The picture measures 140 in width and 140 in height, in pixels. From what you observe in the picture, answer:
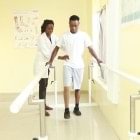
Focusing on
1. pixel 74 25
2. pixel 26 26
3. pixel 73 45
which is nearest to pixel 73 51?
pixel 73 45

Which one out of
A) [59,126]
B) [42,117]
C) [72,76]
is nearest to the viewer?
[42,117]

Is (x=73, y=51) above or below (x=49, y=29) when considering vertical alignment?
below

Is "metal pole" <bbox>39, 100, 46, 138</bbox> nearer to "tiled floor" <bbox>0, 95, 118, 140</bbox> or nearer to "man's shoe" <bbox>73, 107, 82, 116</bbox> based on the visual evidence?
"tiled floor" <bbox>0, 95, 118, 140</bbox>

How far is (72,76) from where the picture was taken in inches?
177

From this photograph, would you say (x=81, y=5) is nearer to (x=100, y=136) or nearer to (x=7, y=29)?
(x=7, y=29)

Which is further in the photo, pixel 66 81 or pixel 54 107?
pixel 54 107

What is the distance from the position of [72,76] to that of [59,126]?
80 cm

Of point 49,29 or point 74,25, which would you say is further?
point 49,29

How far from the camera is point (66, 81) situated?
14.6 feet

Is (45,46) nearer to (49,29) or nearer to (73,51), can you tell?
(49,29)

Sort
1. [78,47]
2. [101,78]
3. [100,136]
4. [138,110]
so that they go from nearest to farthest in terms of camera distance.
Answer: [138,110]
[100,136]
[78,47]
[101,78]

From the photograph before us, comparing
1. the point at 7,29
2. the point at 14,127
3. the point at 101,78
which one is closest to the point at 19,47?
the point at 7,29

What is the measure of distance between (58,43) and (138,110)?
Result: 207cm

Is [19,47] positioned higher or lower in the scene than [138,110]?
higher
